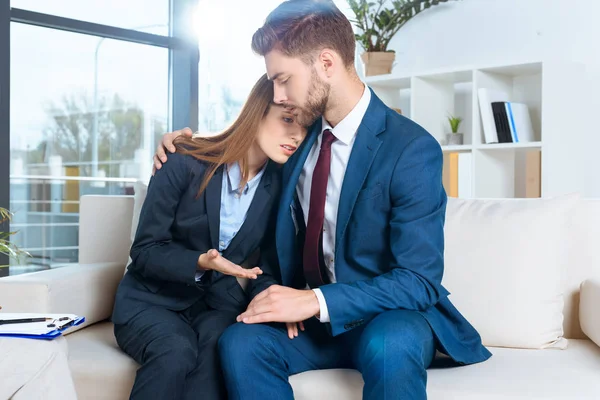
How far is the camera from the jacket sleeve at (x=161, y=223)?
1.87 meters

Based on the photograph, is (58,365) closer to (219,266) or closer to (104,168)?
(219,266)

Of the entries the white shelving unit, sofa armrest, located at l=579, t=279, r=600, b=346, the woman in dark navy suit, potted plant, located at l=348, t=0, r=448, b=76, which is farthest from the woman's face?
potted plant, located at l=348, t=0, r=448, b=76

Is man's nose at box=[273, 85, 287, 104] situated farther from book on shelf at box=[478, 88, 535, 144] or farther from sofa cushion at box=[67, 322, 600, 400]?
book on shelf at box=[478, 88, 535, 144]

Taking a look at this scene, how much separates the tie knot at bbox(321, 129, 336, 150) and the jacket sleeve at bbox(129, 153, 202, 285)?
1.25ft

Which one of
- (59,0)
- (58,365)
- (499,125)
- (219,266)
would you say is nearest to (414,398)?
(219,266)

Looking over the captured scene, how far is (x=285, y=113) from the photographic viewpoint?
75.7 inches

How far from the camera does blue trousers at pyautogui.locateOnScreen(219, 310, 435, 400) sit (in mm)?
1449

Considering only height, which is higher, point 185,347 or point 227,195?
point 227,195

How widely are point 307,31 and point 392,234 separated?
562mm

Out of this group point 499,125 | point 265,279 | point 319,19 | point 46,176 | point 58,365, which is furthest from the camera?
point 46,176

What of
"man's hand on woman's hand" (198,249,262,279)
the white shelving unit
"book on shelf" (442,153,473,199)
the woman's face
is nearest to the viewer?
"man's hand on woman's hand" (198,249,262,279)

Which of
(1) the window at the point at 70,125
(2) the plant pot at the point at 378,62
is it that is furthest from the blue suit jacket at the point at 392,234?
(1) the window at the point at 70,125

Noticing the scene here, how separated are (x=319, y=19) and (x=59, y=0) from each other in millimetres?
2914

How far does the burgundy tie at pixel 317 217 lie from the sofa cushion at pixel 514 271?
0.40 m
